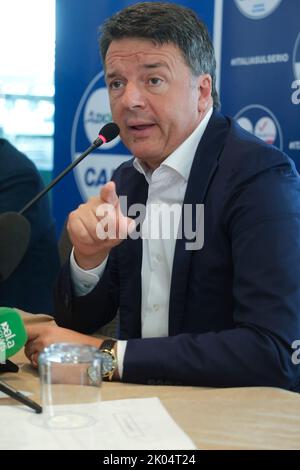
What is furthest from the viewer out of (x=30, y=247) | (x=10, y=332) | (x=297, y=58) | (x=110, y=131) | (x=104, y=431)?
(x=297, y=58)

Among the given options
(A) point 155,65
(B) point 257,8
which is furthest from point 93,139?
(A) point 155,65

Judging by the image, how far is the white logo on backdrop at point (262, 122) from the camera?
280 cm

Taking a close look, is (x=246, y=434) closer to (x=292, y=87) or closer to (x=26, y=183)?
(x=26, y=183)

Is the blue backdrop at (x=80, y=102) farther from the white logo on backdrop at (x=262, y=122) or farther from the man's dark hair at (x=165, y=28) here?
the man's dark hair at (x=165, y=28)

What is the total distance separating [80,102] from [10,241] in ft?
7.80

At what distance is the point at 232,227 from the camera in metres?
1.48

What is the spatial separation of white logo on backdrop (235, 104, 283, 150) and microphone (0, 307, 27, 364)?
69.9 inches

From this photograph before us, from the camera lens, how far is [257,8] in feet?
9.17

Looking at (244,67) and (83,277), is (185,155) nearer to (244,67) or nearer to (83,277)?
(83,277)

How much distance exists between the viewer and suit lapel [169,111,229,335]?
1.52 meters

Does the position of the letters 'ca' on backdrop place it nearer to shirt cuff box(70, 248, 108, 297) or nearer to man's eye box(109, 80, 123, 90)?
man's eye box(109, 80, 123, 90)

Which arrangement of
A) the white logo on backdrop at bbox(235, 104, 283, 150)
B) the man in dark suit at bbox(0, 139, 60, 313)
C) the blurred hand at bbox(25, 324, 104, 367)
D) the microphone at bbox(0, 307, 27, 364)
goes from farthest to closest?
the white logo on backdrop at bbox(235, 104, 283, 150), the man in dark suit at bbox(0, 139, 60, 313), the blurred hand at bbox(25, 324, 104, 367), the microphone at bbox(0, 307, 27, 364)

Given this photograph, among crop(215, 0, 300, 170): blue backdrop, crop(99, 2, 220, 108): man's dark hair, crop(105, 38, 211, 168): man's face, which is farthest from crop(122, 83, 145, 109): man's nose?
crop(215, 0, 300, 170): blue backdrop

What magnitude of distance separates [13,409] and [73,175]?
2.56 m
